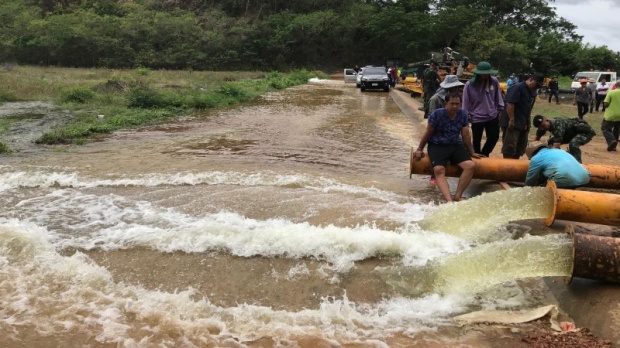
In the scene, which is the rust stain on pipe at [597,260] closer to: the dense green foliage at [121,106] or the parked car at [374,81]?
the dense green foliage at [121,106]

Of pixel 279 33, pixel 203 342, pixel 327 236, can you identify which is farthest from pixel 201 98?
pixel 279 33

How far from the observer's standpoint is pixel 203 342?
133 inches

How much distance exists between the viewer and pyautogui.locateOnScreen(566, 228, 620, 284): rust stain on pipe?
12.0 ft

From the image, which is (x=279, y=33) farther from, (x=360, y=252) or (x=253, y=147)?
(x=360, y=252)

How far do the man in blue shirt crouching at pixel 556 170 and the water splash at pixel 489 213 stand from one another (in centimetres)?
43

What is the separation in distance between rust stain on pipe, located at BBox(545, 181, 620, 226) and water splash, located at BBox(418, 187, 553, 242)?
0.73 feet

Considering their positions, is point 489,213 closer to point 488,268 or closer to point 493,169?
point 488,268

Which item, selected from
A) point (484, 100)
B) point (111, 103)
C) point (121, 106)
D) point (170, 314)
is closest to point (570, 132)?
point (484, 100)

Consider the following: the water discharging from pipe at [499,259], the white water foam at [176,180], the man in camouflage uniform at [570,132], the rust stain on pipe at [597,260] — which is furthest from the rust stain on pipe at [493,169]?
the rust stain on pipe at [597,260]

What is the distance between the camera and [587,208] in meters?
4.56

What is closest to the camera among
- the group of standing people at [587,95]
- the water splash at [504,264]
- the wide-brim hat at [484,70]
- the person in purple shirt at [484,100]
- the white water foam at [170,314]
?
the white water foam at [170,314]

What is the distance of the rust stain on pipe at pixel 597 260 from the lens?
365cm

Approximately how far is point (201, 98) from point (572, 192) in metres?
16.0

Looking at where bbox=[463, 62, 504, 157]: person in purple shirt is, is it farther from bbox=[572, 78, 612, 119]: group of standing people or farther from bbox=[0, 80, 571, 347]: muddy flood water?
bbox=[572, 78, 612, 119]: group of standing people
